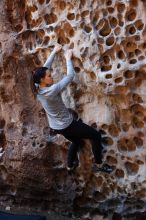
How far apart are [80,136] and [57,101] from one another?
0.39 meters

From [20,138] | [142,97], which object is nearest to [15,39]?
[20,138]

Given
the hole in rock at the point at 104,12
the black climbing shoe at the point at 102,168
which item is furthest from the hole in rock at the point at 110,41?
the black climbing shoe at the point at 102,168

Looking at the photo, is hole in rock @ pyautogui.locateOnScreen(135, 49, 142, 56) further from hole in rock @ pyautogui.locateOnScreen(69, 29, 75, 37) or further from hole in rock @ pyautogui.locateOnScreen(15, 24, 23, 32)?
hole in rock @ pyautogui.locateOnScreen(15, 24, 23, 32)

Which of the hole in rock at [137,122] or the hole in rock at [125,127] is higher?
the hole in rock at [137,122]

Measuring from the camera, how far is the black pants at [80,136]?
4773mm

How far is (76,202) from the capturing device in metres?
5.55

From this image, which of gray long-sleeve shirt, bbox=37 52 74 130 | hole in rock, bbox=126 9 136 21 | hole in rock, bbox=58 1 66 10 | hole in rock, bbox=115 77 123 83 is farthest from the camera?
hole in rock, bbox=58 1 66 10

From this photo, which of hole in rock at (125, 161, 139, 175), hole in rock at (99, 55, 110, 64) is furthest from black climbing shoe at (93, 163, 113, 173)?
A: hole in rock at (99, 55, 110, 64)

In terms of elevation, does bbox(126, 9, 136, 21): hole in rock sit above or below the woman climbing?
above

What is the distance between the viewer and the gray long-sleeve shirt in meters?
4.61

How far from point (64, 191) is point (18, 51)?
1478 mm

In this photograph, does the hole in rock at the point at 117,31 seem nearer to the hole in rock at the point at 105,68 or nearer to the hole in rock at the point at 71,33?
the hole in rock at the point at 105,68

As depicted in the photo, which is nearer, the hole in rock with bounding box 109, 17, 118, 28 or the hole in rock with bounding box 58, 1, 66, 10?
the hole in rock with bounding box 109, 17, 118, 28

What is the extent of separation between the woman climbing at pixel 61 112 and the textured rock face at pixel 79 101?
187 mm
